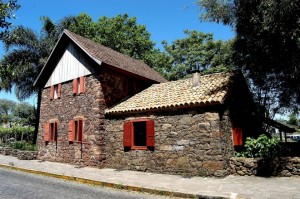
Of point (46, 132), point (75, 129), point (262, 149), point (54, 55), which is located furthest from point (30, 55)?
point (262, 149)

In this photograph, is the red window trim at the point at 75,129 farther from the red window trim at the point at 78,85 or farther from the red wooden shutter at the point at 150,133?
the red wooden shutter at the point at 150,133

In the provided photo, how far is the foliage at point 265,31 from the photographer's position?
28.9ft

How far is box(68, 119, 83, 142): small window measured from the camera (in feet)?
46.9

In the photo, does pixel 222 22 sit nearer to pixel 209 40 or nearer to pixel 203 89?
pixel 203 89

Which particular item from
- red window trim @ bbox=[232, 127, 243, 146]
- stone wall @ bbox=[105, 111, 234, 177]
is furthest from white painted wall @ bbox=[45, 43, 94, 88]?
red window trim @ bbox=[232, 127, 243, 146]

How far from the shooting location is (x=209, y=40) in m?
31.8

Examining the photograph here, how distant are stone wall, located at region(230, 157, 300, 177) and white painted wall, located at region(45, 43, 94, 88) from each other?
893cm

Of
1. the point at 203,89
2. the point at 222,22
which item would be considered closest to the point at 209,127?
the point at 203,89

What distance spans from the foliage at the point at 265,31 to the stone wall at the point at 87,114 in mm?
6165

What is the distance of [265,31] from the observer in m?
9.78

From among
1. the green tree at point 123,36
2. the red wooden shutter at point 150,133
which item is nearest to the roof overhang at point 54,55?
the red wooden shutter at point 150,133

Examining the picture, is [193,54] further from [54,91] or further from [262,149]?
[262,149]

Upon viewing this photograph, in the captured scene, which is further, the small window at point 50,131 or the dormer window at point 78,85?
the small window at point 50,131

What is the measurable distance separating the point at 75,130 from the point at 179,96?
21.7 ft
